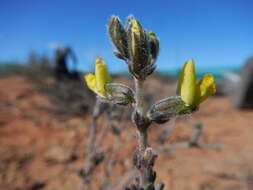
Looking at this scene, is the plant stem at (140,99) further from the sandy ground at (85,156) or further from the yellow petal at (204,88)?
the sandy ground at (85,156)

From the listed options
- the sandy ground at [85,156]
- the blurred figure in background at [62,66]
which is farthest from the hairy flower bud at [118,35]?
the blurred figure in background at [62,66]

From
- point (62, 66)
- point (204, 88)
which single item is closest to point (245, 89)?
point (62, 66)

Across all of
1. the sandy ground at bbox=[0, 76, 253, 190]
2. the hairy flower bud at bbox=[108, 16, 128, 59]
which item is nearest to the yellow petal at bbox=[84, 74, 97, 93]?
the hairy flower bud at bbox=[108, 16, 128, 59]

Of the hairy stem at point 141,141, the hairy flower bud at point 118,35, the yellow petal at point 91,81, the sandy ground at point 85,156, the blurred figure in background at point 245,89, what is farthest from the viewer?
the blurred figure in background at point 245,89

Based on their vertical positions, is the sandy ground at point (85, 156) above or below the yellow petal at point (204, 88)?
below

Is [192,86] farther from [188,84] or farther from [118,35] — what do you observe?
[118,35]

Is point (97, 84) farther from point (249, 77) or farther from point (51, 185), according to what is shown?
point (249, 77)
